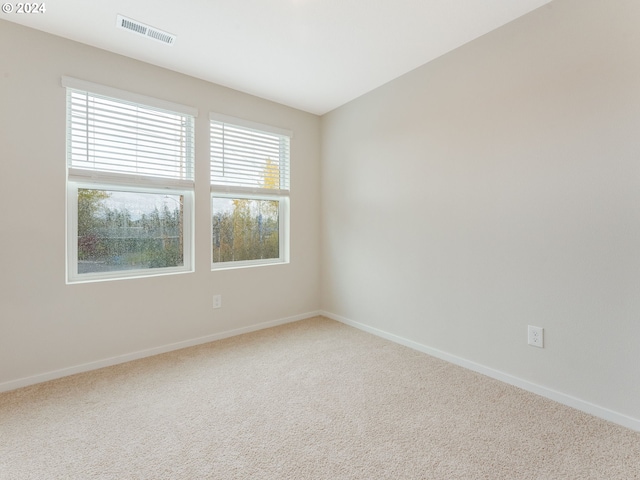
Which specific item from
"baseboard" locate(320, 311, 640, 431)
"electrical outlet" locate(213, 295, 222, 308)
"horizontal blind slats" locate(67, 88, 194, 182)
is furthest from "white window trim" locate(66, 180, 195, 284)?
"baseboard" locate(320, 311, 640, 431)

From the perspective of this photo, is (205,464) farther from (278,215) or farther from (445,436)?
(278,215)

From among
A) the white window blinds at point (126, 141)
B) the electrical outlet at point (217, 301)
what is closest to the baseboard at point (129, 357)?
the electrical outlet at point (217, 301)

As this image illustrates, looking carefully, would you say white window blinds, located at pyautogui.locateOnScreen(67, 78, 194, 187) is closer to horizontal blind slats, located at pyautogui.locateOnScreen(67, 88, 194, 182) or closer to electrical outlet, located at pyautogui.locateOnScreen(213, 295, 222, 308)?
Answer: horizontal blind slats, located at pyautogui.locateOnScreen(67, 88, 194, 182)

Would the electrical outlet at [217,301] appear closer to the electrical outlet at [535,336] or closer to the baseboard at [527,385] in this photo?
the baseboard at [527,385]

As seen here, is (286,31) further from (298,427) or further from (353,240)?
(298,427)

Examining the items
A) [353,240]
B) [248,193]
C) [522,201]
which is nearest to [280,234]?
[248,193]

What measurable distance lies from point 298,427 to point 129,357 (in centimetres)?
163

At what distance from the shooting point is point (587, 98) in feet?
5.90

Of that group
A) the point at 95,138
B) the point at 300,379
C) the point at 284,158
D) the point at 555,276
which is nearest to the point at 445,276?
the point at 555,276

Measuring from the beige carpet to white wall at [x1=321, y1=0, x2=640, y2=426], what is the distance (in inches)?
12.9

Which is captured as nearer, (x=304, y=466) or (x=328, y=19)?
(x=304, y=466)

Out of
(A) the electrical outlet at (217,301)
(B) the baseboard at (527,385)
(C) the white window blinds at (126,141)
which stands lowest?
(B) the baseboard at (527,385)

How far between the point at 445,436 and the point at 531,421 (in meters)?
0.54

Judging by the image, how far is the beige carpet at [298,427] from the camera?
1398mm
